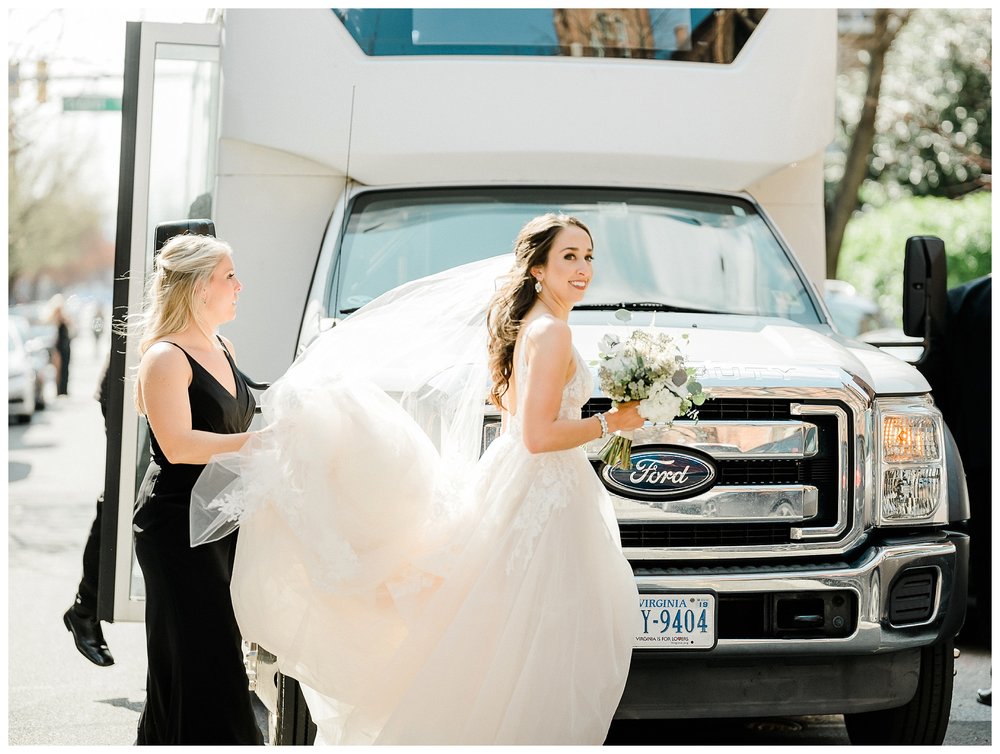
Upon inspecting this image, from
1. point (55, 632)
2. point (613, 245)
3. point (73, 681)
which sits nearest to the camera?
point (613, 245)

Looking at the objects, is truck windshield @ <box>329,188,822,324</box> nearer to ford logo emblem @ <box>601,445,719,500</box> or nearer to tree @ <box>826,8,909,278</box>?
ford logo emblem @ <box>601,445,719,500</box>

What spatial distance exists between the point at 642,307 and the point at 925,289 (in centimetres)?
144

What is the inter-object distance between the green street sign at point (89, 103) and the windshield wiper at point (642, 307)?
6.82 m

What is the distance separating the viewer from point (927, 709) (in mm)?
5098

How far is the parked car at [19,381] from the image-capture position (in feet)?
63.6

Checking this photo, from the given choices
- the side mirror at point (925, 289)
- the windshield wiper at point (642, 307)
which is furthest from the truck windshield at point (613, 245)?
the side mirror at point (925, 289)

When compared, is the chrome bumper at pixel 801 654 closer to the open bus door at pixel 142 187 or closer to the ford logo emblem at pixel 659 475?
the ford logo emblem at pixel 659 475

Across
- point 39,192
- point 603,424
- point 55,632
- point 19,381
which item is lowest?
point 19,381

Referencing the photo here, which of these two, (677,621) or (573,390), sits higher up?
(573,390)

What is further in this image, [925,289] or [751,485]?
[925,289]

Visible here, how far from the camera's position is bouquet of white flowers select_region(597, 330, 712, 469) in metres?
4.17

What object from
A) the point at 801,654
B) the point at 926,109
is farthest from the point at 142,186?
the point at 926,109

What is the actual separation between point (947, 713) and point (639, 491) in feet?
5.24

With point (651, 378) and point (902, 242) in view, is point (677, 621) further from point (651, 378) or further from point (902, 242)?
point (902, 242)
